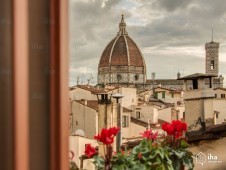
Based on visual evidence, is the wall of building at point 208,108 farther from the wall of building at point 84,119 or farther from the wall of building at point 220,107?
the wall of building at point 84,119

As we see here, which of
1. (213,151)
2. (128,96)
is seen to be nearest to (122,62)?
(128,96)

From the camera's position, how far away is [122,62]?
1.64 metres

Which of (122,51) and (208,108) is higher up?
(122,51)

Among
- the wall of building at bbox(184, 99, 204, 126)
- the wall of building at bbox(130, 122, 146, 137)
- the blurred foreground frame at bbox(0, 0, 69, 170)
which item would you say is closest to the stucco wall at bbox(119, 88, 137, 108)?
the wall of building at bbox(130, 122, 146, 137)

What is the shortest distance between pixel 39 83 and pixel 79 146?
0.48 m

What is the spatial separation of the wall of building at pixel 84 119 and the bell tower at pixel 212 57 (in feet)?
1.83

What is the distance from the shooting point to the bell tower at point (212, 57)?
1517mm

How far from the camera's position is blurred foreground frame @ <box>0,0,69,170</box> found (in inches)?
35.4

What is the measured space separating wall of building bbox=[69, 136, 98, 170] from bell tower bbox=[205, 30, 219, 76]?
0.62 metres

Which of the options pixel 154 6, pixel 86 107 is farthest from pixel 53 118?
pixel 154 6

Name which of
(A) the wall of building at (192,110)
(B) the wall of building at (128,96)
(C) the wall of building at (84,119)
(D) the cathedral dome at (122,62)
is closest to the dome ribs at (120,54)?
(D) the cathedral dome at (122,62)

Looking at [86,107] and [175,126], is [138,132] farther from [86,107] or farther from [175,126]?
[175,126]

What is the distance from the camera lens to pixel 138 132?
1471 millimetres

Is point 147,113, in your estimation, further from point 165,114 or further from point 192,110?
point 192,110
